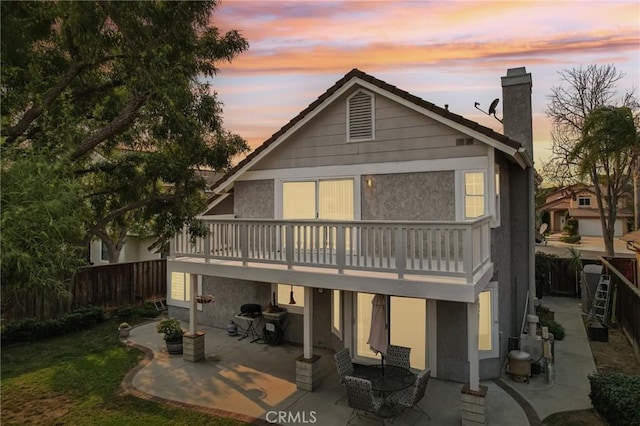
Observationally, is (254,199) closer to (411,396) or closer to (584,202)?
(411,396)

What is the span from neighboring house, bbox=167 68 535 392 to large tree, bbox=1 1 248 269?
6.22 ft

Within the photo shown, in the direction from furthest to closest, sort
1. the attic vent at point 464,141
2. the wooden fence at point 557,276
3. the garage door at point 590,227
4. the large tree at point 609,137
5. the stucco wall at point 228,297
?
the garage door at point 590,227 → the wooden fence at point 557,276 → the large tree at point 609,137 → the stucco wall at point 228,297 → the attic vent at point 464,141

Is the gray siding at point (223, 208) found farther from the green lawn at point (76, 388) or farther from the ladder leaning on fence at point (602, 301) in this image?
the ladder leaning on fence at point (602, 301)

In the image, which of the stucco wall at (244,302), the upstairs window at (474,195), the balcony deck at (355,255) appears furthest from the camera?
the stucco wall at (244,302)

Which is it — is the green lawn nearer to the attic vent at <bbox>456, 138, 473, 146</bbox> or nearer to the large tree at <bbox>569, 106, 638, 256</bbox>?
the attic vent at <bbox>456, 138, 473, 146</bbox>

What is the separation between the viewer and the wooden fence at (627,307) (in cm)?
1238

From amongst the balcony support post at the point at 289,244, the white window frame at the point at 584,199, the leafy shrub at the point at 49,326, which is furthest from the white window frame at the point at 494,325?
the white window frame at the point at 584,199

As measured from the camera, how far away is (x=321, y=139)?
40.0 feet

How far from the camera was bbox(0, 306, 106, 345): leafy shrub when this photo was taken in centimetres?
1318

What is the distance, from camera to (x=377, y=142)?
37.1 ft

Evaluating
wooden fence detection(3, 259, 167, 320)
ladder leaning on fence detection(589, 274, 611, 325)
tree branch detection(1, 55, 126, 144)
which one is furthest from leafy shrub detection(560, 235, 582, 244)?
tree branch detection(1, 55, 126, 144)

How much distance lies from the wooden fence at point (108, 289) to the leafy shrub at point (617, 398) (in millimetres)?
15896

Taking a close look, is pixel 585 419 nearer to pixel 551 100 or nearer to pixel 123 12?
pixel 123 12

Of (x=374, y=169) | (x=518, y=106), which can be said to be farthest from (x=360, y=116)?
(x=518, y=106)
